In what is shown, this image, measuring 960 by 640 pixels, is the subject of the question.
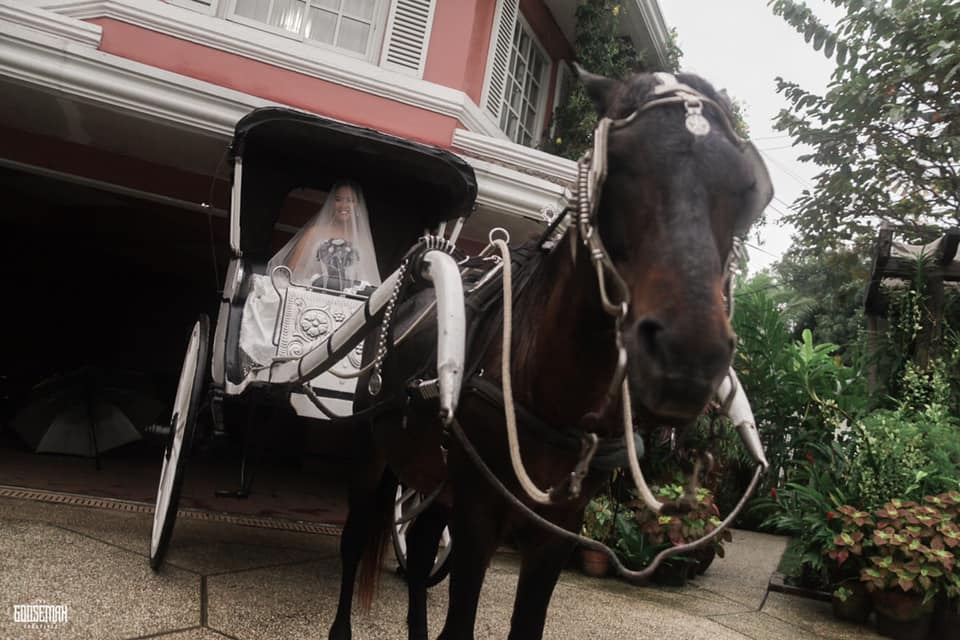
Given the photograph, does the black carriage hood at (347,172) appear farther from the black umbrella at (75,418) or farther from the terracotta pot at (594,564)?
the black umbrella at (75,418)

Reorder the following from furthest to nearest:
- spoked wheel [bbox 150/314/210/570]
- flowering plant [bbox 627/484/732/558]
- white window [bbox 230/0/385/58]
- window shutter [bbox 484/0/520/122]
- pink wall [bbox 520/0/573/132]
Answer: pink wall [bbox 520/0/573/132]
window shutter [bbox 484/0/520/122]
white window [bbox 230/0/385/58]
flowering plant [bbox 627/484/732/558]
spoked wheel [bbox 150/314/210/570]

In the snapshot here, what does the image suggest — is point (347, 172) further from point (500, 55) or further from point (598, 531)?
point (500, 55)

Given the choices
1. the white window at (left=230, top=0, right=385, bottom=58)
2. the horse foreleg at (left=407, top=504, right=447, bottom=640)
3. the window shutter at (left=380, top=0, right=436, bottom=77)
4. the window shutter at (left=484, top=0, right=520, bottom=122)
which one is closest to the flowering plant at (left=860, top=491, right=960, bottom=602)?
the horse foreleg at (left=407, top=504, right=447, bottom=640)

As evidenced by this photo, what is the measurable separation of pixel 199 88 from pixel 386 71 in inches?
65.7

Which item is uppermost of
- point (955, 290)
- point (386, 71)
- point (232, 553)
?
point (386, 71)

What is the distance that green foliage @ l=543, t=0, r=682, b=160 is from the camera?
7.22 meters

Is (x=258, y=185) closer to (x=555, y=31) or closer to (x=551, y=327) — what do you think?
(x=551, y=327)

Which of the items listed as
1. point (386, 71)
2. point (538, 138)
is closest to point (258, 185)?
point (386, 71)

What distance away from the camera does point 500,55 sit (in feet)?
21.9

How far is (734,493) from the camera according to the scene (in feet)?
24.5

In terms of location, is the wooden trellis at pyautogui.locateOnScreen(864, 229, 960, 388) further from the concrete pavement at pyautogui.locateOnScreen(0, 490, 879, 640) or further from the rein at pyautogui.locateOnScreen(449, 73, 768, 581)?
the rein at pyautogui.locateOnScreen(449, 73, 768, 581)

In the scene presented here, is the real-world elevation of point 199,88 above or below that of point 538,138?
below

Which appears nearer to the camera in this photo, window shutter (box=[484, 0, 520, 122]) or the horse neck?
the horse neck

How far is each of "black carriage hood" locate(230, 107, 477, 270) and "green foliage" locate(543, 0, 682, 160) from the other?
12.6 feet
